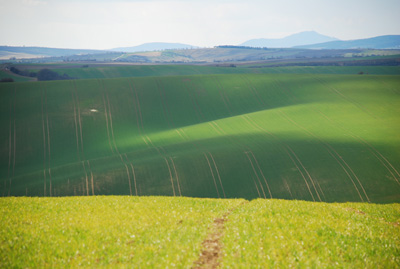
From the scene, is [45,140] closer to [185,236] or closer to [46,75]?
[185,236]

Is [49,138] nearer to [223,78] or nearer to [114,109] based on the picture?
[114,109]

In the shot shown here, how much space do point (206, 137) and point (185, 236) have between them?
52.1m

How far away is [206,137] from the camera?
65.8m

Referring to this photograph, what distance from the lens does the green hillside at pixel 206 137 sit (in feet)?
151

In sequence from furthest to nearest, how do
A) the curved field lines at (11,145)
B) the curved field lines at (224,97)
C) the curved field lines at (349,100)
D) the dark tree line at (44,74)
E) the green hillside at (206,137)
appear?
the dark tree line at (44,74)
the curved field lines at (224,97)
the curved field lines at (349,100)
the curved field lines at (11,145)
the green hillside at (206,137)

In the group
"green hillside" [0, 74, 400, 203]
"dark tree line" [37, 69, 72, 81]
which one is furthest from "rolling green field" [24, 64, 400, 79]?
"green hillside" [0, 74, 400, 203]

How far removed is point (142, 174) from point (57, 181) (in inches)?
478

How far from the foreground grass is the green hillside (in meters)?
27.0

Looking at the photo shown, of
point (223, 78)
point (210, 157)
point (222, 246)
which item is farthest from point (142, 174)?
point (223, 78)

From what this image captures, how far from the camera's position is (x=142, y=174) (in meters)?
48.2

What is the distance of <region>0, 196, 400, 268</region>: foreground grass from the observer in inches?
472

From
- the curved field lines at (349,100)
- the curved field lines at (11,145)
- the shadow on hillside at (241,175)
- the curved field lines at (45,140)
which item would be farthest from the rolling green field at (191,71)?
the shadow on hillside at (241,175)

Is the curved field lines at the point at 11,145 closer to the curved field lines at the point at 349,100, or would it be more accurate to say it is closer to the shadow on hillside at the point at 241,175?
the shadow on hillside at the point at 241,175

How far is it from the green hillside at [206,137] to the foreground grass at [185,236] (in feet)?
88.7
